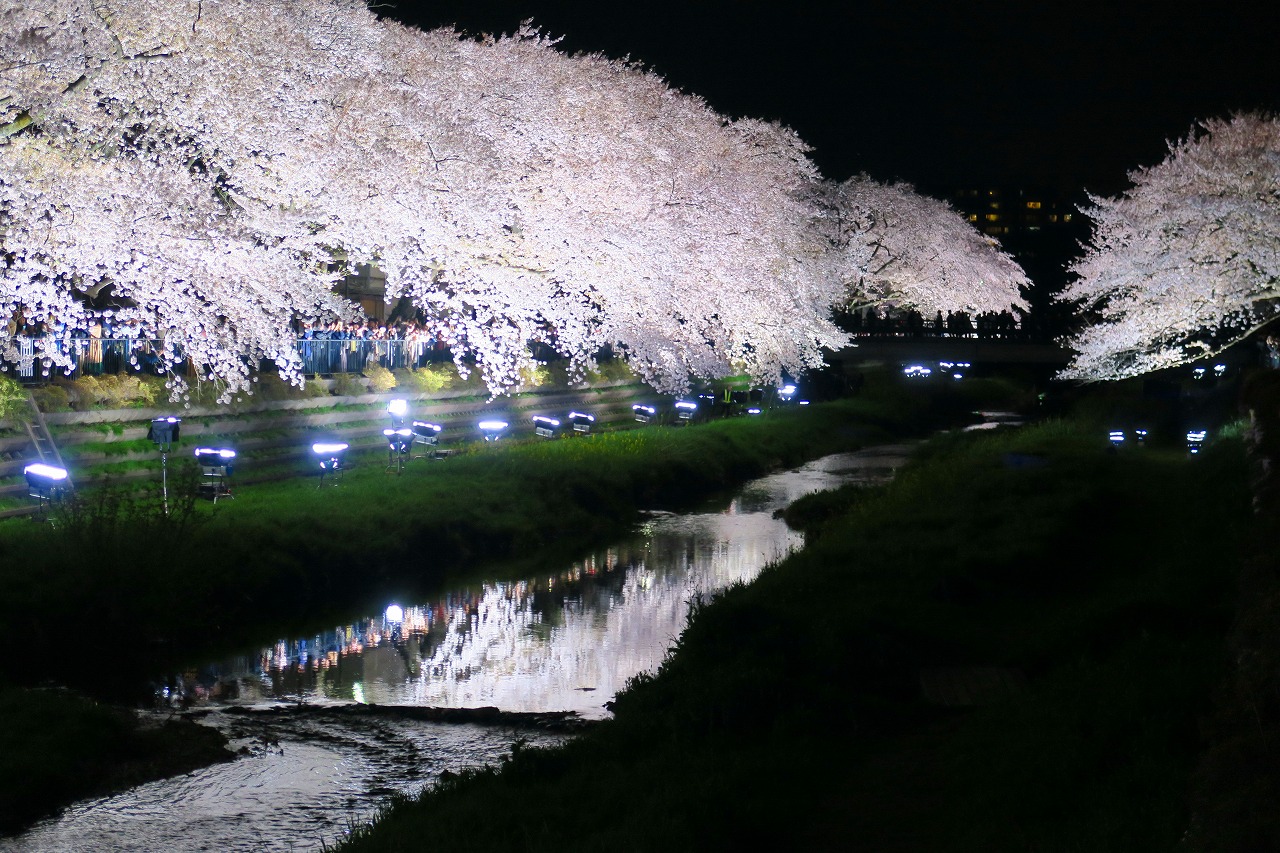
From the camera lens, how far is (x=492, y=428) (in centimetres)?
2653

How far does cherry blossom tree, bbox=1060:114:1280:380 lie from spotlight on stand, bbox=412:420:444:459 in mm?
17032

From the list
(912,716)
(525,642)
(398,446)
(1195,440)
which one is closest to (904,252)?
(1195,440)

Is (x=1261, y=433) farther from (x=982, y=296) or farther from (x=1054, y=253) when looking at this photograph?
(x=1054, y=253)

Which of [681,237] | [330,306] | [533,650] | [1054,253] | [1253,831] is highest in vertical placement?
[1054,253]

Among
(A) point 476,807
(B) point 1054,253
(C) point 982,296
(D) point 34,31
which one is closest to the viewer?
(A) point 476,807

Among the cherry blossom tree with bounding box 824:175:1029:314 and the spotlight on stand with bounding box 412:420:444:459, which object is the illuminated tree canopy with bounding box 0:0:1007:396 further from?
the cherry blossom tree with bounding box 824:175:1029:314

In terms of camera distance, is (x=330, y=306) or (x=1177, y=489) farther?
(x=1177, y=489)

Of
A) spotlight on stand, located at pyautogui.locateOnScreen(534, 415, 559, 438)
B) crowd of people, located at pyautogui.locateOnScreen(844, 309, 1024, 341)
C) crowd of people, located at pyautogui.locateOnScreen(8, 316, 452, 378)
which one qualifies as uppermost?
crowd of people, located at pyautogui.locateOnScreen(844, 309, 1024, 341)

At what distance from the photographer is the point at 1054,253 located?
8119 cm

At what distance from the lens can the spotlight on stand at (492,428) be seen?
26141 millimetres

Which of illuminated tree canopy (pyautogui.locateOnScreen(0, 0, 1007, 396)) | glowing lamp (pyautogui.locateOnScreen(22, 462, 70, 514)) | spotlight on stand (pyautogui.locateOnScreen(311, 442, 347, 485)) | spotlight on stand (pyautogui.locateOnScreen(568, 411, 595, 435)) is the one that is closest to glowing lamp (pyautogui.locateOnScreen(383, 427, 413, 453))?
spotlight on stand (pyautogui.locateOnScreen(311, 442, 347, 485))

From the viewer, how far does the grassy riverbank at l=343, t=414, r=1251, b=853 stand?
642 centimetres

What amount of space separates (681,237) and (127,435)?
1233 centimetres

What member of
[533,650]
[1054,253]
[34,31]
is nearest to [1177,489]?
[533,650]
